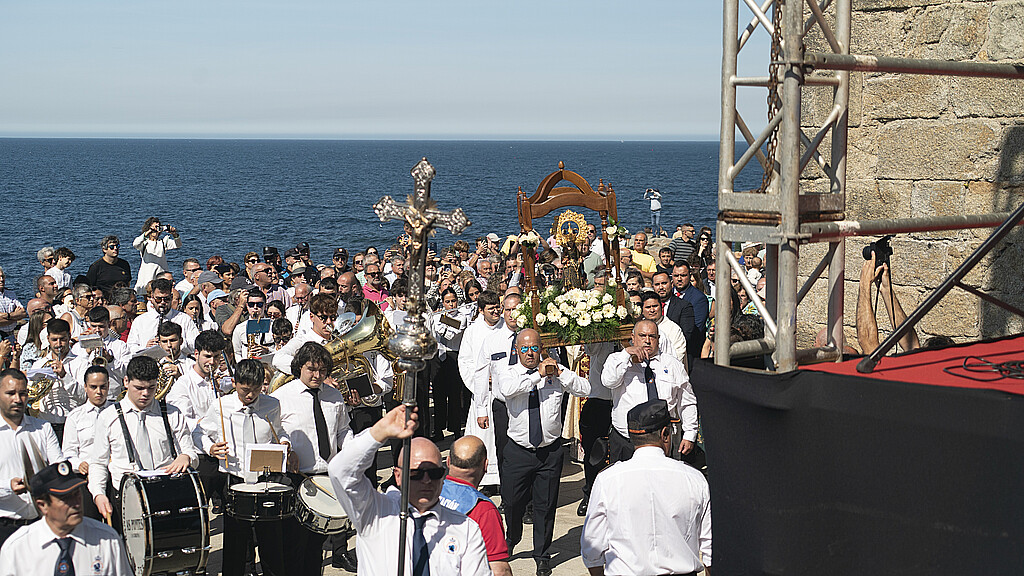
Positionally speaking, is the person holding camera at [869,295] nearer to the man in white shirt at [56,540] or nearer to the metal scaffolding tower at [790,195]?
the metal scaffolding tower at [790,195]

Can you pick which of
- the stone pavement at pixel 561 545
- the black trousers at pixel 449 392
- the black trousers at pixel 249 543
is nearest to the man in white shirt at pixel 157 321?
the stone pavement at pixel 561 545

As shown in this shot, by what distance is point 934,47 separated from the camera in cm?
743

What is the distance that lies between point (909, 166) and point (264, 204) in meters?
76.9

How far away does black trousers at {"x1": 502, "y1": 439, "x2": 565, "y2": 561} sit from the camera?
8.37 meters

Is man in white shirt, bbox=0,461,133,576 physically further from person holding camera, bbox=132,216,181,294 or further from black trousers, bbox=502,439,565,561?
person holding camera, bbox=132,216,181,294

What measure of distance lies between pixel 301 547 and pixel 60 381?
9.25ft

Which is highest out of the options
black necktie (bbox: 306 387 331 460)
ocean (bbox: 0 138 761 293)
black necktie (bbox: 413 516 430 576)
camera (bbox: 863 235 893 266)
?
camera (bbox: 863 235 893 266)

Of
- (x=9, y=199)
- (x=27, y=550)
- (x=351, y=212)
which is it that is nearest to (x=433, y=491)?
(x=27, y=550)

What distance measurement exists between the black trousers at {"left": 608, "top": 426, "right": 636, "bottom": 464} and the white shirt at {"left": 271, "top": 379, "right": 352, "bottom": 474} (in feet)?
7.36

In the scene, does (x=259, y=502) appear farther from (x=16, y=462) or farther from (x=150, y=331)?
(x=150, y=331)

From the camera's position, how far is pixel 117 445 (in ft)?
23.6

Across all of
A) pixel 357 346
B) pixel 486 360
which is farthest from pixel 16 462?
pixel 486 360

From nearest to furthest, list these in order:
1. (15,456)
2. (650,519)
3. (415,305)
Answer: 1. (415,305)
2. (650,519)
3. (15,456)

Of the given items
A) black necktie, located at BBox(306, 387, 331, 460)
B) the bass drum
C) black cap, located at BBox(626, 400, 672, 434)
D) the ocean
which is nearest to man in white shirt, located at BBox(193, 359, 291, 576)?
black necktie, located at BBox(306, 387, 331, 460)
